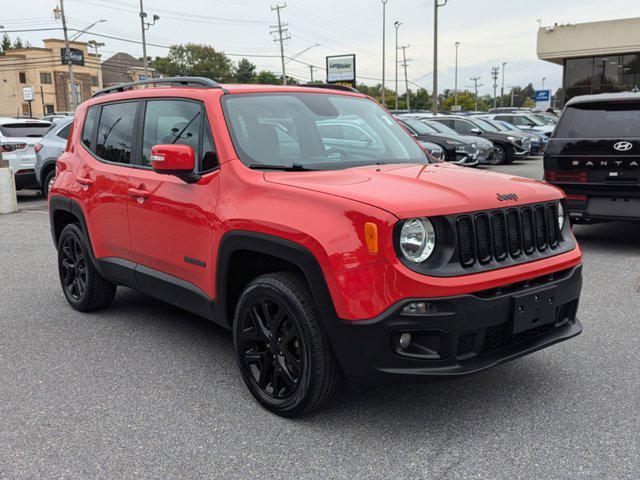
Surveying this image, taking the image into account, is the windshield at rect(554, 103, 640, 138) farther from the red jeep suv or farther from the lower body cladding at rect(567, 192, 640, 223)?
the red jeep suv

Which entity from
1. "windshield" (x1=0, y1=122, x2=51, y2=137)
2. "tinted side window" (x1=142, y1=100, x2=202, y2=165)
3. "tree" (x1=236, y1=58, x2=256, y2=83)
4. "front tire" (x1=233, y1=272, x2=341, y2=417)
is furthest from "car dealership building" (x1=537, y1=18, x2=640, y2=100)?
"tree" (x1=236, y1=58, x2=256, y2=83)

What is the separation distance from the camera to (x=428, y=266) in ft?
9.94

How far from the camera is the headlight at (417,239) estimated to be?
304 centimetres

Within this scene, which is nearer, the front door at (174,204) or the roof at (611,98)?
the front door at (174,204)

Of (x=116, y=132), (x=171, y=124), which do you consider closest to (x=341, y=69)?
(x=116, y=132)

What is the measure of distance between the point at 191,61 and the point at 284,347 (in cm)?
11341

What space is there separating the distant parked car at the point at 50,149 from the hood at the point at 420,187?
9.88m

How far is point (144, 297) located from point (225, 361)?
1.99 metres

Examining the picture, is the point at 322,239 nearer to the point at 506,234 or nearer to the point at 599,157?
the point at 506,234

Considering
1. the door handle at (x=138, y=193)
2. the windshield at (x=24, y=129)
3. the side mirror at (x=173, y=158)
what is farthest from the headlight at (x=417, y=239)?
the windshield at (x=24, y=129)

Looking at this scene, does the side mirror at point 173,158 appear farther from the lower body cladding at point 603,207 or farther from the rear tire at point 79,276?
the lower body cladding at point 603,207

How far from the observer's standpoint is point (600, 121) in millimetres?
7383

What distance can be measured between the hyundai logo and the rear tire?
18.1 ft

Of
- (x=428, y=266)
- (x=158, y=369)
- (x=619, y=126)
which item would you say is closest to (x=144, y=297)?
(x=158, y=369)
